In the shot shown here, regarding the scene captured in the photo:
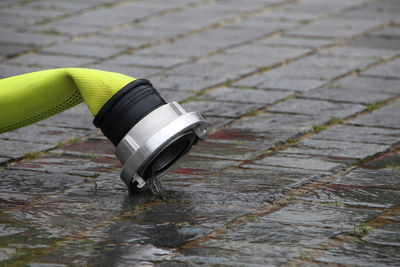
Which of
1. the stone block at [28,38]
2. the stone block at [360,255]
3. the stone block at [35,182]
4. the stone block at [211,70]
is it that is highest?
the stone block at [360,255]

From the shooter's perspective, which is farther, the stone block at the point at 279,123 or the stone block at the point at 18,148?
the stone block at the point at 279,123

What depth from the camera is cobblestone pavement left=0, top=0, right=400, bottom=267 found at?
11.9ft

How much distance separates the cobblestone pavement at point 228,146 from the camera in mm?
3619

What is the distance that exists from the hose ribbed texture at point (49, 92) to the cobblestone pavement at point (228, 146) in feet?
1.18

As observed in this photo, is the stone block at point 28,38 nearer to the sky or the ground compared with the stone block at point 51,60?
nearer to the ground

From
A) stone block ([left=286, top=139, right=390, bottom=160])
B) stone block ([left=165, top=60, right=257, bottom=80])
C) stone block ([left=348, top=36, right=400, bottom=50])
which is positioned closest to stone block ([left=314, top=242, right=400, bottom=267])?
stone block ([left=286, top=139, right=390, bottom=160])

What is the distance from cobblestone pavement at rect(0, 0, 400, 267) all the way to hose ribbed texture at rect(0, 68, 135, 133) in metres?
0.36

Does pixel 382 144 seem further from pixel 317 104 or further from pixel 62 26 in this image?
pixel 62 26

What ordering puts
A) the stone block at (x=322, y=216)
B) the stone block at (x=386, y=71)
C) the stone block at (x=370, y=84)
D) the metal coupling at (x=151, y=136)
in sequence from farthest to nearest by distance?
1. the stone block at (x=386, y=71)
2. the stone block at (x=370, y=84)
3. the metal coupling at (x=151, y=136)
4. the stone block at (x=322, y=216)

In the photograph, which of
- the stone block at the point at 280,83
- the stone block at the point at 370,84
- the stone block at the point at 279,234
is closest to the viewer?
the stone block at the point at 279,234

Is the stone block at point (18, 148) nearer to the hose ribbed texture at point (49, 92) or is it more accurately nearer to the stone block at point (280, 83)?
the hose ribbed texture at point (49, 92)

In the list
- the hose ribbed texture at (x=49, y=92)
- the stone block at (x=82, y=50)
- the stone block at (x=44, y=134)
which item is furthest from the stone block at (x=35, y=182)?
the stone block at (x=82, y=50)

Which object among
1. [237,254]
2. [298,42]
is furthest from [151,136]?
[298,42]

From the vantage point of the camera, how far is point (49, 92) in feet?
14.3
